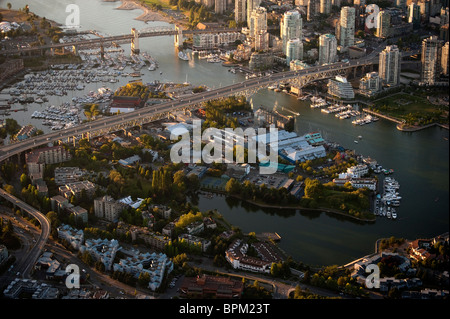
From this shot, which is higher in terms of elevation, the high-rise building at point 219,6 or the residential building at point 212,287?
the high-rise building at point 219,6

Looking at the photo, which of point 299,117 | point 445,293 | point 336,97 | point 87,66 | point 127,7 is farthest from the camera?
point 127,7

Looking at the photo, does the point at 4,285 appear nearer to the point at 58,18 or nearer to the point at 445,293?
the point at 445,293

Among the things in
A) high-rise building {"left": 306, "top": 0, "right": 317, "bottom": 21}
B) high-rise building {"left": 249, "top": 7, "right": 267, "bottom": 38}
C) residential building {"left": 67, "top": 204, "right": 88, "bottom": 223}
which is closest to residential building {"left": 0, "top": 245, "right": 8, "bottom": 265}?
residential building {"left": 67, "top": 204, "right": 88, "bottom": 223}

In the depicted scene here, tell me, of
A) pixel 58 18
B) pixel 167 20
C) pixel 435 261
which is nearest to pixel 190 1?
pixel 167 20

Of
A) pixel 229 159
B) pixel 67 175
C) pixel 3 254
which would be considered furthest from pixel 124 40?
pixel 3 254

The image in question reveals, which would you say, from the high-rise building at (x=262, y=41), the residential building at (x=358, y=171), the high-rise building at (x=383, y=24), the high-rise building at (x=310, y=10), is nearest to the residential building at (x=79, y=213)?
the residential building at (x=358, y=171)

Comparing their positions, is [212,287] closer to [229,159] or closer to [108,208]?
[108,208]

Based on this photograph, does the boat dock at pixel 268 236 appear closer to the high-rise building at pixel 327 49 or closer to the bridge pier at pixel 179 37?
the high-rise building at pixel 327 49
